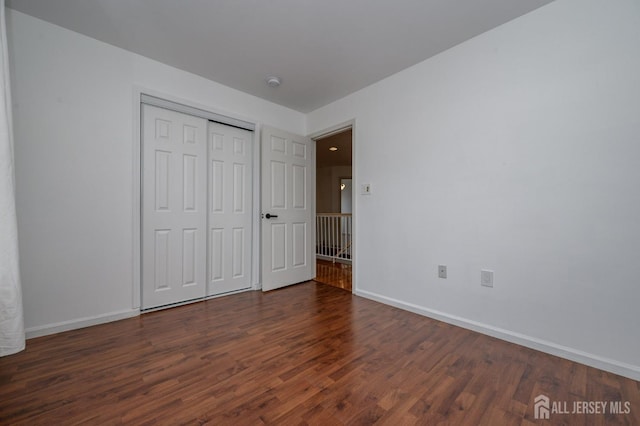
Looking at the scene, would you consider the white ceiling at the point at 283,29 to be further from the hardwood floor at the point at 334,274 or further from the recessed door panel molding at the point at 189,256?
the hardwood floor at the point at 334,274

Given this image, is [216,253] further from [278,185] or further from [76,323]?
[76,323]

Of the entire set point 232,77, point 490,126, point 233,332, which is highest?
point 232,77

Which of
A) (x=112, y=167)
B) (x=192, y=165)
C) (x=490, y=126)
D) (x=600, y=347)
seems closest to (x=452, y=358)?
(x=600, y=347)

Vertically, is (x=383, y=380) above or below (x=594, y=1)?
below

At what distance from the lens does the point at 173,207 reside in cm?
272

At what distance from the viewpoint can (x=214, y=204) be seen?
3.05 m

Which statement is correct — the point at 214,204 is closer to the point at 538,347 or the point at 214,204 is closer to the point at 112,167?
the point at 112,167

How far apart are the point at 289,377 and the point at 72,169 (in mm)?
2358

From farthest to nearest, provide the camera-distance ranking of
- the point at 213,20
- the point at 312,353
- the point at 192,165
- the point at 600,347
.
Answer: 1. the point at 192,165
2. the point at 213,20
3. the point at 312,353
4. the point at 600,347

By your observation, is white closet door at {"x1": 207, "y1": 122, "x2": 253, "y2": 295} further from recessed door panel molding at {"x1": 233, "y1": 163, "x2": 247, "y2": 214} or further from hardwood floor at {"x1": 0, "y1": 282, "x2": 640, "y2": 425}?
hardwood floor at {"x1": 0, "y1": 282, "x2": 640, "y2": 425}

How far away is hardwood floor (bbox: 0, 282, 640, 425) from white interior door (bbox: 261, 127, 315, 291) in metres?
1.14

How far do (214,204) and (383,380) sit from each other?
2.45 meters

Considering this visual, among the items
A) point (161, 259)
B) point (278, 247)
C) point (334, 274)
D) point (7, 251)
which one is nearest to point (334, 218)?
point (334, 274)

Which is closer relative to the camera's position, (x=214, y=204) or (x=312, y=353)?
(x=312, y=353)
